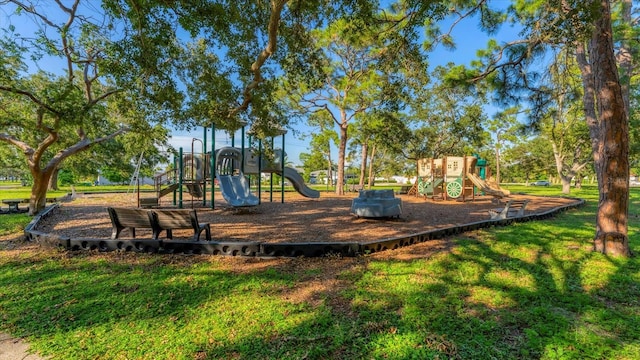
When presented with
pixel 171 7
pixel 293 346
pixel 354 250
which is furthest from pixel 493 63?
pixel 293 346

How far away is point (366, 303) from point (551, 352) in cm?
148

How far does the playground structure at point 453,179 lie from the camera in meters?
15.2

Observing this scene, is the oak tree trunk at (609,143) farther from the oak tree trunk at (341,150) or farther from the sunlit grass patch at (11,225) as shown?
the oak tree trunk at (341,150)

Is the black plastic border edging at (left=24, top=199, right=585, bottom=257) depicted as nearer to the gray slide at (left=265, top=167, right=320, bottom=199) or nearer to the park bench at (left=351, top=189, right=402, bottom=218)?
the park bench at (left=351, top=189, right=402, bottom=218)

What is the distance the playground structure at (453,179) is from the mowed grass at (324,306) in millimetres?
10782

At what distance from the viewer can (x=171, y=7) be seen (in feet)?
16.8

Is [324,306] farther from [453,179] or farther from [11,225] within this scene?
[453,179]

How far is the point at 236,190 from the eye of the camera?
11.2 m

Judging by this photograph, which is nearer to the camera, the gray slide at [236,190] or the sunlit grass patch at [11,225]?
the sunlit grass patch at [11,225]

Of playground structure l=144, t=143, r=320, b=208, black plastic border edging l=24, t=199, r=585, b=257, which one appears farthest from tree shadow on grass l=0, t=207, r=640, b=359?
playground structure l=144, t=143, r=320, b=208

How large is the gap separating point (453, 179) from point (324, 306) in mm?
14547

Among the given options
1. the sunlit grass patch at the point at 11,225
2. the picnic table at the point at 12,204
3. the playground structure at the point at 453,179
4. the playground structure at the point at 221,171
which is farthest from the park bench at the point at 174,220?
the playground structure at the point at 453,179

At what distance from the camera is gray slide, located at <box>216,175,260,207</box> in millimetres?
10386

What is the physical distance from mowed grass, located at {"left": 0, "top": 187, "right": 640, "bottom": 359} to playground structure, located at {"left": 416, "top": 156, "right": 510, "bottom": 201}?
10.8 m
